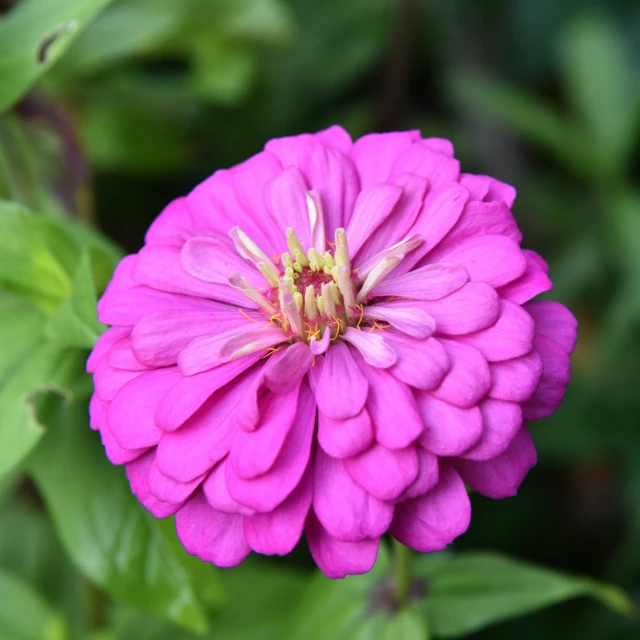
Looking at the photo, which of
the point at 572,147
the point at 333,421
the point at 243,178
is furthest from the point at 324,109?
the point at 333,421

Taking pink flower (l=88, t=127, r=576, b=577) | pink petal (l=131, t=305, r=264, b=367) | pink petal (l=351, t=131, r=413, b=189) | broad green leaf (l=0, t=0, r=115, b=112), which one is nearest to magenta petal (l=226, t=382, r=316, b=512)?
pink flower (l=88, t=127, r=576, b=577)

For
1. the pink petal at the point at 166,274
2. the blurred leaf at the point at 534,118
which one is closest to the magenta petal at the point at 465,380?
the pink petal at the point at 166,274

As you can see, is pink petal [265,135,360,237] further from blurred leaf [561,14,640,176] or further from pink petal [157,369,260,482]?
blurred leaf [561,14,640,176]

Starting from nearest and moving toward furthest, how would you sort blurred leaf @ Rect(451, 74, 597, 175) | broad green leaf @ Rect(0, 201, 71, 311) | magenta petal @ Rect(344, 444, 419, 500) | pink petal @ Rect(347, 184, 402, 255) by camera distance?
magenta petal @ Rect(344, 444, 419, 500) < pink petal @ Rect(347, 184, 402, 255) < broad green leaf @ Rect(0, 201, 71, 311) < blurred leaf @ Rect(451, 74, 597, 175)

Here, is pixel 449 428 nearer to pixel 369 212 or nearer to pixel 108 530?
pixel 369 212

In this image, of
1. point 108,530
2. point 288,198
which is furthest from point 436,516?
point 108,530

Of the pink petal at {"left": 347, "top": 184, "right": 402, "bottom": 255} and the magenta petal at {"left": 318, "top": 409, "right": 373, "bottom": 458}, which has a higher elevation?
the pink petal at {"left": 347, "top": 184, "right": 402, "bottom": 255}

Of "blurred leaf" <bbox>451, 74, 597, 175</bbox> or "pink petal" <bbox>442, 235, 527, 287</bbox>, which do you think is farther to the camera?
"blurred leaf" <bbox>451, 74, 597, 175</bbox>
